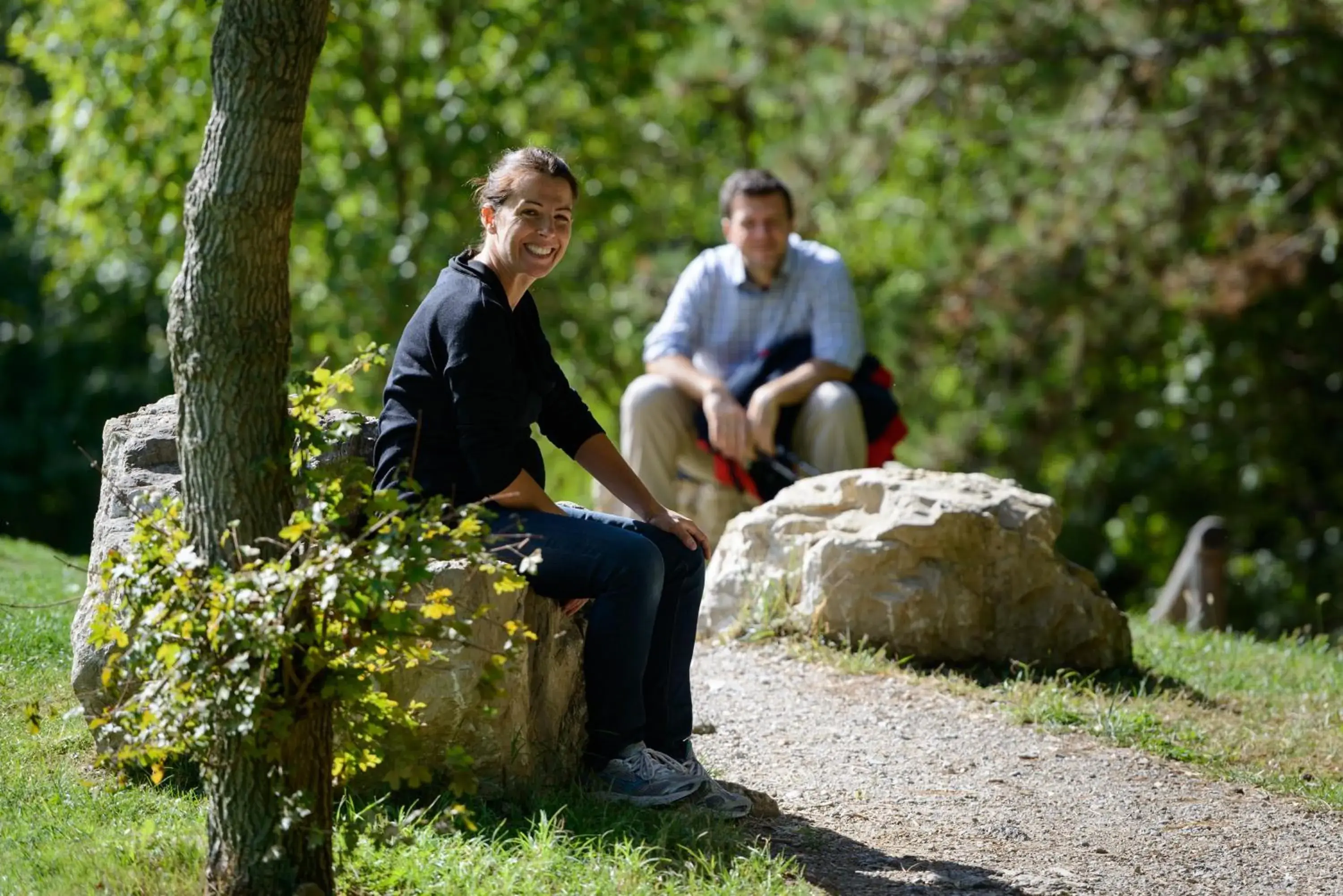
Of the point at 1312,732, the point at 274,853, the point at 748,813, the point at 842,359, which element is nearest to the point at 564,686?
the point at 748,813

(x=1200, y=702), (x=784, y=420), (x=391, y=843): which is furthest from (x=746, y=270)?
(x=391, y=843)

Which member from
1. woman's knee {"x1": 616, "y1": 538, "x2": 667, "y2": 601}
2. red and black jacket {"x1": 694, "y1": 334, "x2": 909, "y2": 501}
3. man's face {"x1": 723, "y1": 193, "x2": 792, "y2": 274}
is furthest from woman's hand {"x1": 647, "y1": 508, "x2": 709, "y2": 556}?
man's face {"x1": 723, "y1": 193, "x2": 792, "y2": 274}

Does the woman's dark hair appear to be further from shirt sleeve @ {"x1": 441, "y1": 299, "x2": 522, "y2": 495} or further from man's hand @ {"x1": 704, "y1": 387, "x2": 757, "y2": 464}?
man's hand @ {"x1": 704, "y1": 387, "x2": 757, "y2": 464}

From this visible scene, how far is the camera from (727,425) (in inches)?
271

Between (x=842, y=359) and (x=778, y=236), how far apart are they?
64 cm

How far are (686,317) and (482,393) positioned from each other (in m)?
3.62

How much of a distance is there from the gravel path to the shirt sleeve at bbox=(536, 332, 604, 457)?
3.42 ft

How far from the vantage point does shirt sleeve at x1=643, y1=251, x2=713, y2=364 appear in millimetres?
7227

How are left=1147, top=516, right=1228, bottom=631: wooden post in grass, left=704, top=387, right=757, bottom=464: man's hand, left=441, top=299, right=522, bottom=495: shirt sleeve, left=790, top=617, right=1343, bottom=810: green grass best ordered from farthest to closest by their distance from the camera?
left=1147, top=516, right=1228, bottom=631: wooden post in grass → left=704, top=387, right=757, bottom=464: man's hand → left=790, top=617, right=1343, bottom=810: green grass → left=441, top=299, right=522, bottom=495: shirt sleeve

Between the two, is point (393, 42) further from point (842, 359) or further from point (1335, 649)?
point (1335, 649)

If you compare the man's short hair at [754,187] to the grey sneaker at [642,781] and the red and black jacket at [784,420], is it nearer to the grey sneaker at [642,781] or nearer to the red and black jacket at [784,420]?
the red and black jacket at [784,420]

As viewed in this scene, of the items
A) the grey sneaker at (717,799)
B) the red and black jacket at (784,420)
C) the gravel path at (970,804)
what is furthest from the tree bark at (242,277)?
the red and black jacket at (784,420)

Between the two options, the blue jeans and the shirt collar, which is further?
the shirt collar

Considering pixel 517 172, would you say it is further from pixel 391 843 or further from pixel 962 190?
pixel 962 190
